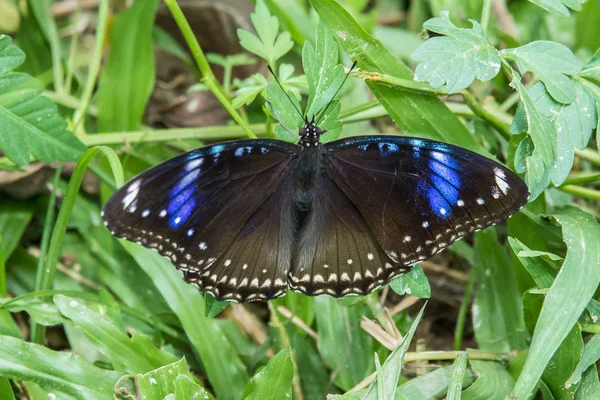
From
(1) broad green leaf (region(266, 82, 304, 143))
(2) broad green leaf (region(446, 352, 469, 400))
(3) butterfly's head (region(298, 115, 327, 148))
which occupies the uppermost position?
(1) broad green leaf (region(266, 82, 304, 143))

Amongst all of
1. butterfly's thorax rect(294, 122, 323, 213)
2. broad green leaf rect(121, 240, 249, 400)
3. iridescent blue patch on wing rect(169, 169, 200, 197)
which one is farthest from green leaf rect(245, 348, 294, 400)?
iridescent blue patch on wing rect(169, 169, 200, 197)

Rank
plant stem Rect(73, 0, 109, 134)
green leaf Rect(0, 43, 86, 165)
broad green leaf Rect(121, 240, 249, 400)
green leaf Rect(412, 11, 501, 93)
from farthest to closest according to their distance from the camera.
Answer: plant stem Rect(73, 0, 109, 134) < broad green leaf Rect(121, 240, 249, 400) < green leaf Rect(0, 43, 86, 165) < green leaf Rect(412, 11, 501, 93)

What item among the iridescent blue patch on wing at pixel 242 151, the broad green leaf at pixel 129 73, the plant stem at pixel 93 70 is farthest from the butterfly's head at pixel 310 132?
the broad green leaf at pixel 129 73

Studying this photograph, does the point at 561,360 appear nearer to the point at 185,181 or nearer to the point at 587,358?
the point at 587,358

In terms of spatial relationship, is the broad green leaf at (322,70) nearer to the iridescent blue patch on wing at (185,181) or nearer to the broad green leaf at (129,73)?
the iridescent blue patch on wing at (185,181)

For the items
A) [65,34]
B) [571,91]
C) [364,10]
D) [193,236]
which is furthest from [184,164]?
[364,10]

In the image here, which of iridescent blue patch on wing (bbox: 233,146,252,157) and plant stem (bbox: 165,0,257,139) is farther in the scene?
plant stem (bbox: 165,0,257,139)

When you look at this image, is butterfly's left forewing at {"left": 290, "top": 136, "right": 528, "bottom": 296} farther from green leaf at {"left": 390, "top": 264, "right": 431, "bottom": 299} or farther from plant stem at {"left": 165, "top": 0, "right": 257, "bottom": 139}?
plant stem at {"left": 165, "top": 0, "right": 257, "bottom": 139}

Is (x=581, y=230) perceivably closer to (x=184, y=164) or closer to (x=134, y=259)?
(x=184, y=164)
